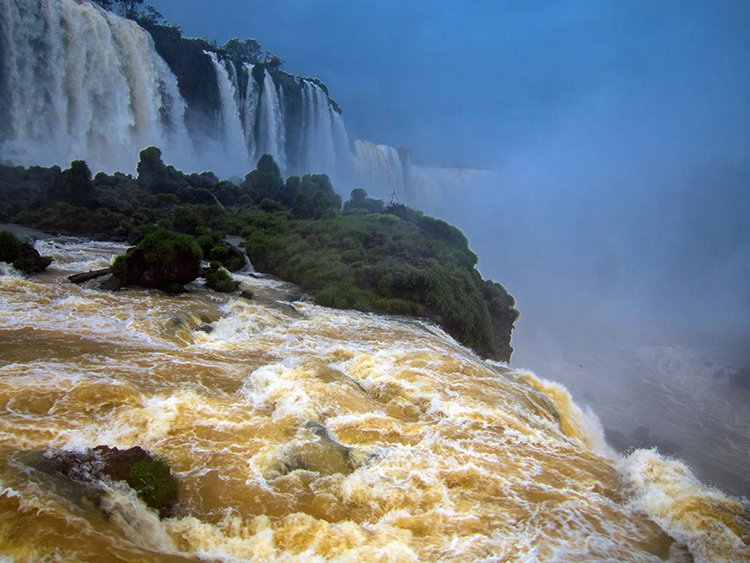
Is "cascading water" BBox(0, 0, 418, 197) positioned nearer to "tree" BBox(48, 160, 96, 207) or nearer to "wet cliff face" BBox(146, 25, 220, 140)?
"wet cliff face" BBox(146, 25, 220, 140)

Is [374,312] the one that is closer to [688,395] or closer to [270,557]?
[270,557]

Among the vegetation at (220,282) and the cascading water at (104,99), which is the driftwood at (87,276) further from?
the cascading water at (104,99)

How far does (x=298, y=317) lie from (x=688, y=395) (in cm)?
4345

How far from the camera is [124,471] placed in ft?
19.0

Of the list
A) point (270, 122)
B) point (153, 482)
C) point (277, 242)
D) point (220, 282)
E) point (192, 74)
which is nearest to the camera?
point (153, 482)

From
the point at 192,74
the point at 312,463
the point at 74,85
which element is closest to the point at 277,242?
the point at 312,463

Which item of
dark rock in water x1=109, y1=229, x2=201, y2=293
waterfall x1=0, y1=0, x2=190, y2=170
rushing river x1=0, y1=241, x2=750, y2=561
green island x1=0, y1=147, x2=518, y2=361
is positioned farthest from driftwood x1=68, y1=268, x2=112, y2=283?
waterfall x1=0, y1=0, x2=190, y2=170

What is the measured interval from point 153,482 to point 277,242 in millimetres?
23641

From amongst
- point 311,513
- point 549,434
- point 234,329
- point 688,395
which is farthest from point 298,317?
point 688,395

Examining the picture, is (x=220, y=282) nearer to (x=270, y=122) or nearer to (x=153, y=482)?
(x=153, y=482)

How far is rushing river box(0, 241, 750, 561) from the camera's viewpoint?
5387mm

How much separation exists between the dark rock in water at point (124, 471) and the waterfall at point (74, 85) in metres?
43.1

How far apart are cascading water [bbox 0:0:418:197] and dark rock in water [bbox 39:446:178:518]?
42.6 metres

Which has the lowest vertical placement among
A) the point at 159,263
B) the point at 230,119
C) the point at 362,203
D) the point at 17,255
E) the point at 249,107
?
the point at 17,255
